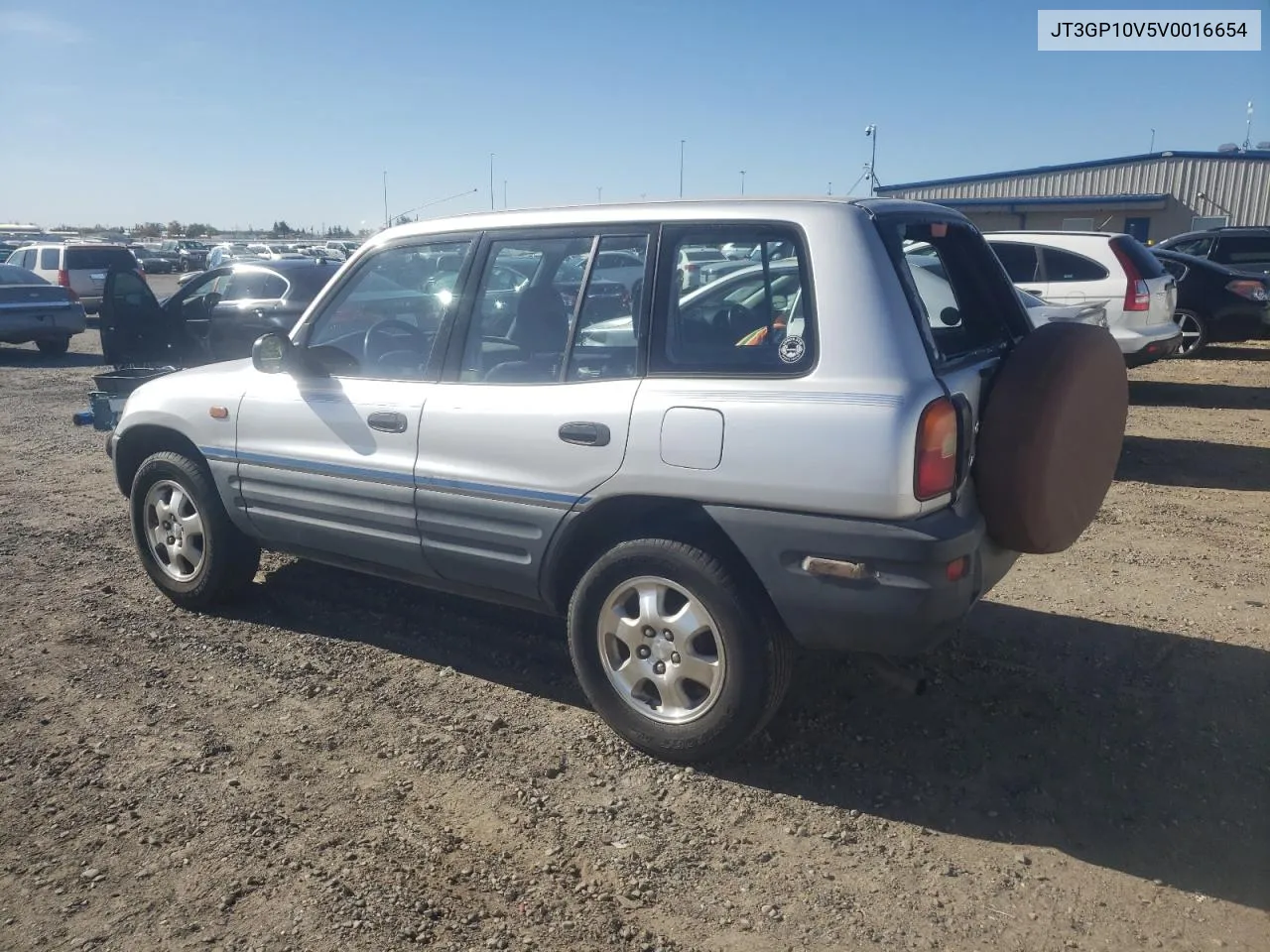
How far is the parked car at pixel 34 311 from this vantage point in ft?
51.3

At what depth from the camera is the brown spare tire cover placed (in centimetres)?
326

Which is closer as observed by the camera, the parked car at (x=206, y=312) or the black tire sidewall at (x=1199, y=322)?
the parked car at (x=206, y=312)

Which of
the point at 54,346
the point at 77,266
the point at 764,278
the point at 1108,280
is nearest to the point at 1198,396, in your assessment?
the point at 1108,280

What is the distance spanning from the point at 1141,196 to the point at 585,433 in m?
29.7

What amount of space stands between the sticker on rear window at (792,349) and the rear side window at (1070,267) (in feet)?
25.3

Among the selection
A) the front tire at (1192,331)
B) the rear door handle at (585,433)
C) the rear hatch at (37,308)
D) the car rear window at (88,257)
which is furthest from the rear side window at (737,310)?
the car rear window at (88,257)

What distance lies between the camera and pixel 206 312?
11.5 meters

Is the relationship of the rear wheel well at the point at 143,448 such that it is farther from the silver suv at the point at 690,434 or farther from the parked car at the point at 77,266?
the parked car at the point at 77,266

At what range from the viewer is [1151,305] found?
9625mm

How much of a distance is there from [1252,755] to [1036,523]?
1.24 m

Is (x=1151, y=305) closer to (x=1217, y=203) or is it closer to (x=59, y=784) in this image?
(x=59, y=784)

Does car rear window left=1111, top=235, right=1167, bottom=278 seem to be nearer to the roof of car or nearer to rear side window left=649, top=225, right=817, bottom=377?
the roof of car

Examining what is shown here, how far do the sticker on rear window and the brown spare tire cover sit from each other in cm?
66

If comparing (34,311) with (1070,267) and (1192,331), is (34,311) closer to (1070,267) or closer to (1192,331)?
(1070,267)
